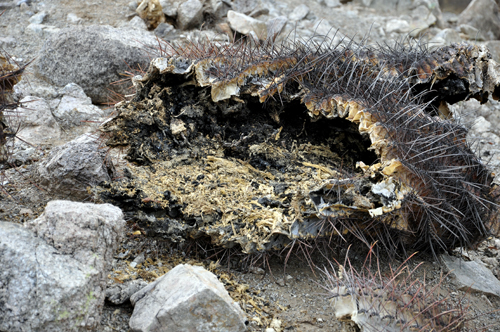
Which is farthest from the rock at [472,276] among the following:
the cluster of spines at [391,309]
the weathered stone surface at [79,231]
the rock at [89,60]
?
the rock at [89,60]

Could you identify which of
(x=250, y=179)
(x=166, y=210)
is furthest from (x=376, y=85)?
(x=166, y=210)

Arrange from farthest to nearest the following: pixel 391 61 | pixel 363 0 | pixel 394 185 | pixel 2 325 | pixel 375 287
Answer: pixel 363 0 → pixel 391 61 → pixel 394 185 → pixel 375 287 → pixel 2 325

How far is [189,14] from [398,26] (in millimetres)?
3342

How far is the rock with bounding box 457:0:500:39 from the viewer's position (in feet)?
24.3

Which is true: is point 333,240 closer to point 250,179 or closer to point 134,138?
point 250,179

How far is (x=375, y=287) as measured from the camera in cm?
186

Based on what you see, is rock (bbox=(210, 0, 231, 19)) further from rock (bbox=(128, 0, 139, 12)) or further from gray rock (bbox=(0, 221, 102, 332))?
gray rock (bbox=(0, 221, 102, 332))

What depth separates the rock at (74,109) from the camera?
12.8 ft

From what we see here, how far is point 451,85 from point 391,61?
1.45 ft

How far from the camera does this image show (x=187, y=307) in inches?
69.8

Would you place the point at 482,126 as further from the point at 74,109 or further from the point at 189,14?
the point at 74,109

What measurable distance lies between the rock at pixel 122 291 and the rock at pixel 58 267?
21 cm

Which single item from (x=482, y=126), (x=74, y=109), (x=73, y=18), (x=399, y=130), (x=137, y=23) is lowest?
(x=74, y=109)


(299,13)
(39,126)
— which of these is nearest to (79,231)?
(39,126)
